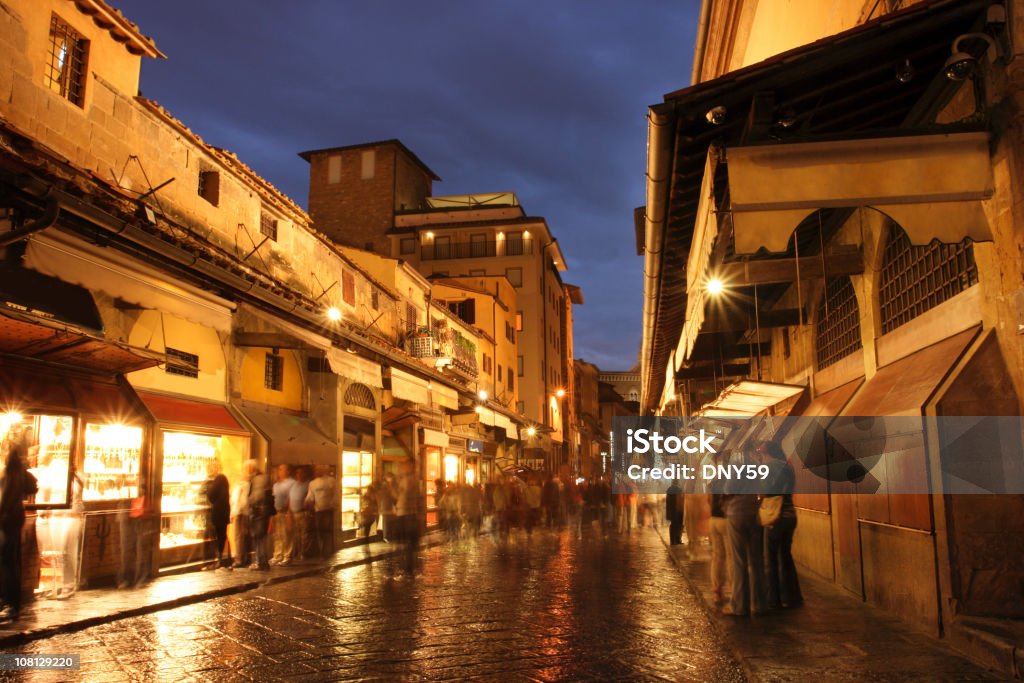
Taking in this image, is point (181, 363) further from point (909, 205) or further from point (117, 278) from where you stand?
point (909, 205)

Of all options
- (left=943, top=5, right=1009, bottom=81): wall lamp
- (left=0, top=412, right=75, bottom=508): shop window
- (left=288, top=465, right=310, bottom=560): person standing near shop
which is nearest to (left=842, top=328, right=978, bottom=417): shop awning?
(left=943, top=5, right=1009, bottom=81): wall lamp

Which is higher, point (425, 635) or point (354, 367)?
point (354, 367)

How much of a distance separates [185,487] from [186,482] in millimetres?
87

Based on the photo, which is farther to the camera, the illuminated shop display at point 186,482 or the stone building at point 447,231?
the stone building at point 447,231

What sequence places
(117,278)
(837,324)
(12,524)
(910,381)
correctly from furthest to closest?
(837,324) < (117,278) < (12,524) < (910,381)

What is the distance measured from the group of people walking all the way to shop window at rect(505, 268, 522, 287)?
44.8 metres

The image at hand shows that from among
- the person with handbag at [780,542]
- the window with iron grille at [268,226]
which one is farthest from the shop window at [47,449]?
the person with handbag at [780,542]

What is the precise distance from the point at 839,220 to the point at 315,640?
795 cm

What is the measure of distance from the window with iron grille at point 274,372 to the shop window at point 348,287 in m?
Answer: 3.93

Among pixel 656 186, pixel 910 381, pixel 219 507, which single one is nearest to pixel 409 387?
pixel 219 507

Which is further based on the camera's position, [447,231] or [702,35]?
[447,231]

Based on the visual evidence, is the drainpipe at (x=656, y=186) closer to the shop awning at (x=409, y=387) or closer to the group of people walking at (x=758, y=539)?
the group of people walking at (x=758, y=539)

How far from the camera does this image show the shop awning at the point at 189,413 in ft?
43.7

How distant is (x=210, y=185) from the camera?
16094 mm
